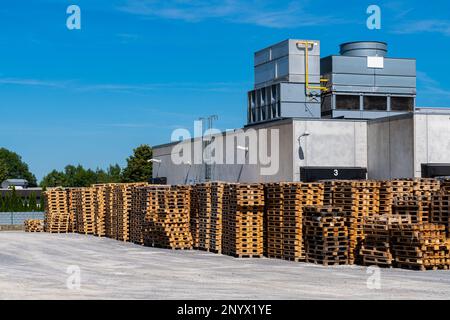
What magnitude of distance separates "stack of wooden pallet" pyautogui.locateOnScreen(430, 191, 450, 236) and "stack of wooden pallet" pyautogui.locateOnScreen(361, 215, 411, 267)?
886 mm

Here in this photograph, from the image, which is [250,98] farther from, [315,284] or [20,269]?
[315,284]

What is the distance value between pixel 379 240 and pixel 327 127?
16.3m

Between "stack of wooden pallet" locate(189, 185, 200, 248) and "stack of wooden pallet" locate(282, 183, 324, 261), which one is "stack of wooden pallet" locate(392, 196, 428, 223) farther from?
"stack of wooden pallet" locate(189, 185, 200, 248)

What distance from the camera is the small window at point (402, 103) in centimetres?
4825

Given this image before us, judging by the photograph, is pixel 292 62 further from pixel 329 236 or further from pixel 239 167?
pixel 329 236

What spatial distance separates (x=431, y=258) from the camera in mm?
22500

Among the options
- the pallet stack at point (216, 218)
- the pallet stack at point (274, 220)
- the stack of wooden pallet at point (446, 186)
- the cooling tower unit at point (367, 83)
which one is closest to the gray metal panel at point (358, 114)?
the cooling tower unit at point (367, 83)

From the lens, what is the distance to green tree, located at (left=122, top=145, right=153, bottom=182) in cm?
9606

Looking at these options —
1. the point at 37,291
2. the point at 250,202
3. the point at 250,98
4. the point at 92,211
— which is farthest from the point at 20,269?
the point at 250,98

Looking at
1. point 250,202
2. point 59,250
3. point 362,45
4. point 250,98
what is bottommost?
point 59,250

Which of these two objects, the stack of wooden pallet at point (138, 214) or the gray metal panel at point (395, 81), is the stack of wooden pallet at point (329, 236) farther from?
the gray metal panel at point (395, 81)

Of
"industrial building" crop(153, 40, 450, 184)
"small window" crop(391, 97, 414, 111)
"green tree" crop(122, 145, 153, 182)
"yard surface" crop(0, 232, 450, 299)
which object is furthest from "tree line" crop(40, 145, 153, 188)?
"yard surface" crop(0, 232, 450, 299)

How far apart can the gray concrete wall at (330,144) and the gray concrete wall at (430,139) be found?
432cm

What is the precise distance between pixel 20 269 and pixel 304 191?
32.6 feet
